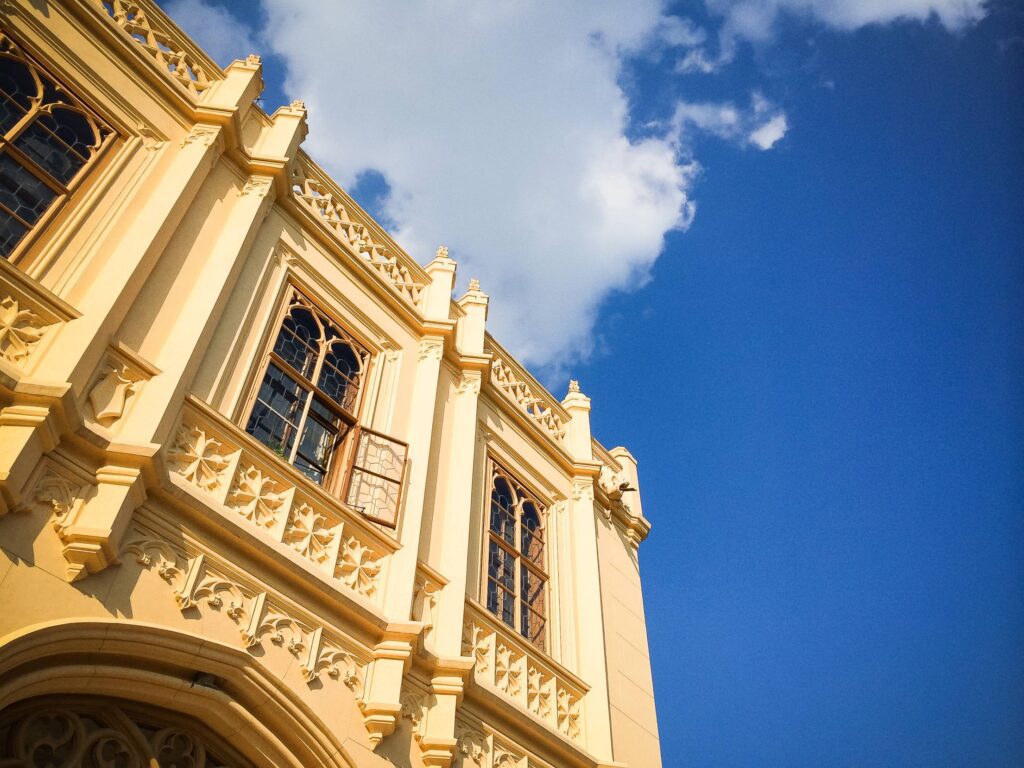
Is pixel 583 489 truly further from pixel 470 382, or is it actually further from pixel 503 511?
pixel 470 382

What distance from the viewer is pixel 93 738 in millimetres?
4934

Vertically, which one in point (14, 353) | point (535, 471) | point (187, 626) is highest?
point (535, 471)

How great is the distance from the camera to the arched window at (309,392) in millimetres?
7770

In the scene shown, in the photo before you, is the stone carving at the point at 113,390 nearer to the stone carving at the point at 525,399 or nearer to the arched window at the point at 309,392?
the arched window at the point at 309,392

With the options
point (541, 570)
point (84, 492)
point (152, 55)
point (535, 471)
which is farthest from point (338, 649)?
point (152, 55)

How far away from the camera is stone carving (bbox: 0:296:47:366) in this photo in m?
5.42

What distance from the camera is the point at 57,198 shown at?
674cm

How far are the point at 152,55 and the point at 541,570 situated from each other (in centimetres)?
732

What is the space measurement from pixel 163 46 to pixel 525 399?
6.48 metres

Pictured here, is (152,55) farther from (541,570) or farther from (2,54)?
(541,570)

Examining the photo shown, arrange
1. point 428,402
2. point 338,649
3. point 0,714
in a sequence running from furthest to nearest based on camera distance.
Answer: point 428,402
point 338,649
point 0,714

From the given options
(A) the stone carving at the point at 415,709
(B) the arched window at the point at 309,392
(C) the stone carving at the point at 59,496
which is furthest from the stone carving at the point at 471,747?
(C) the stone carving at the point at 59,496

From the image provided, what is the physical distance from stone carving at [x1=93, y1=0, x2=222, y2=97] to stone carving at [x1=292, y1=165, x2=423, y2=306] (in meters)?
1.46

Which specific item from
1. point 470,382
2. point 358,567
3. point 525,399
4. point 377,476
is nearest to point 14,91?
point 377,476
